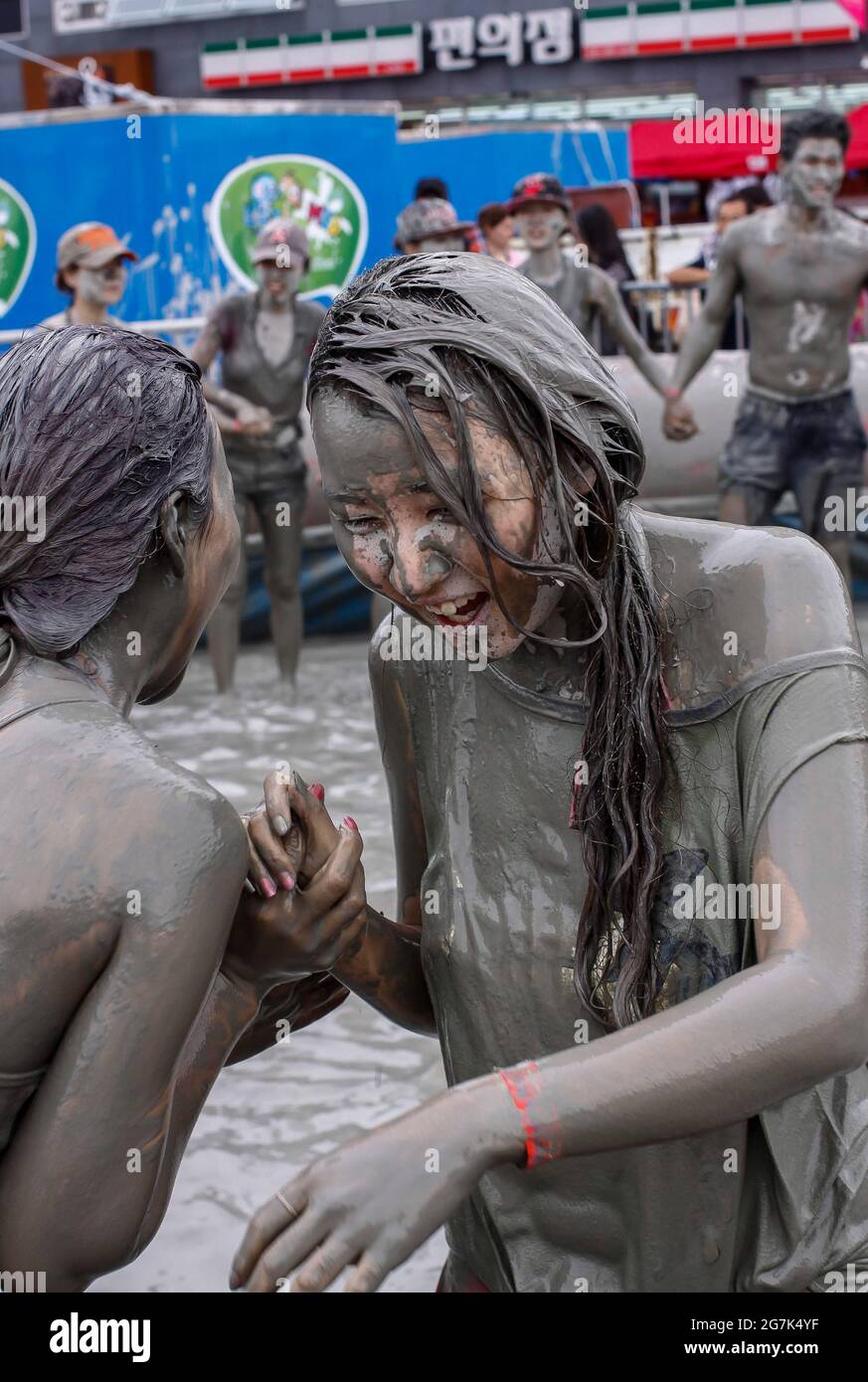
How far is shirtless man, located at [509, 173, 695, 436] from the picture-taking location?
28.8 feet

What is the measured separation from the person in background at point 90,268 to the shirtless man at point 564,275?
2.15m

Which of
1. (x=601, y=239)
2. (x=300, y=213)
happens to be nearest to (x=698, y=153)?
(x=601, y=239)

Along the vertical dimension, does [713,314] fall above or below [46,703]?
above

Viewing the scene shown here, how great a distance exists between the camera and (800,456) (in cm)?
759

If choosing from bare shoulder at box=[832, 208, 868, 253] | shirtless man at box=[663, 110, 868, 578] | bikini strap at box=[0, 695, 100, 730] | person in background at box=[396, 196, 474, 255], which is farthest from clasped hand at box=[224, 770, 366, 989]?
person in background at box=[396, 196, 474, 255]

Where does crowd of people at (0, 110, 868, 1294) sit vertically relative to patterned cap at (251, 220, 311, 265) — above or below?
below

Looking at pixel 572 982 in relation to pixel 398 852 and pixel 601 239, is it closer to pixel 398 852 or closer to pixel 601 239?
pixel 398 852

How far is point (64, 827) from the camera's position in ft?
4.99

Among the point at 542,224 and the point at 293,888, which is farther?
the point at 542,224

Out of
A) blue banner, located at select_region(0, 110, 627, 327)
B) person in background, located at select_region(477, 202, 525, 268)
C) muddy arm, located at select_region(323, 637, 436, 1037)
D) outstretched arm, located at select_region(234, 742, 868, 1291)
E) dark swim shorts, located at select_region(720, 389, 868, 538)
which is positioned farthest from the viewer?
blue banner, located at select_region(0, 110, 627, 327)

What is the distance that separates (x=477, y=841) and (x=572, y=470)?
1.47 feet

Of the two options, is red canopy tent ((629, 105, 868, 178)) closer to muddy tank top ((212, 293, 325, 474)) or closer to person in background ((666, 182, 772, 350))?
person in background ((666, 182, 772, 350))

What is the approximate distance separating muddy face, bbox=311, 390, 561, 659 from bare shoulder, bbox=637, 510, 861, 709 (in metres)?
0.15
